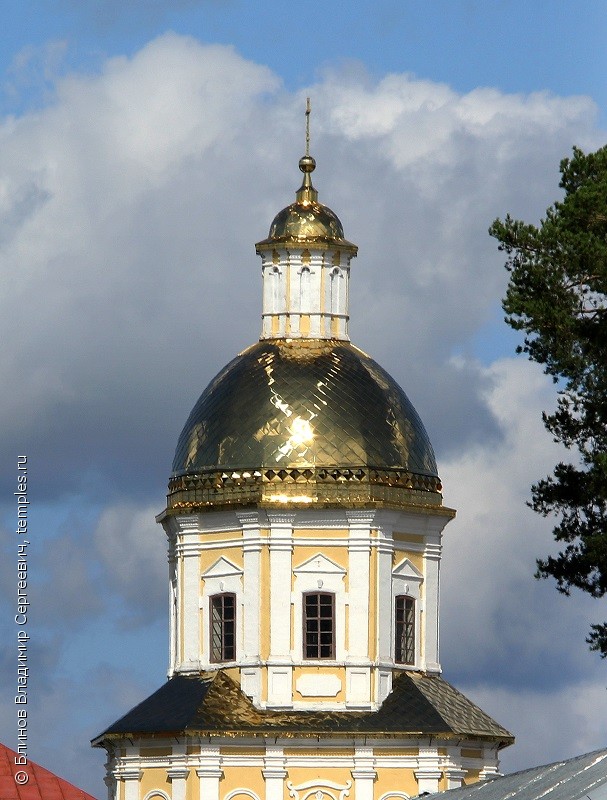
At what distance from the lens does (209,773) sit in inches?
2089

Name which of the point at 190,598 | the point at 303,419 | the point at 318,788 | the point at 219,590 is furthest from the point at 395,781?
the point at 303,419

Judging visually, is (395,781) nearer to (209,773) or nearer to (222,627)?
(209,773)

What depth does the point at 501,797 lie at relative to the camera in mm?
44000

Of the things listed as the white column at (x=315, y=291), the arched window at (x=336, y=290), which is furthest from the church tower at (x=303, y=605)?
the arched window at (x=336, y=290)

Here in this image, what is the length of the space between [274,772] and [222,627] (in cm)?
302

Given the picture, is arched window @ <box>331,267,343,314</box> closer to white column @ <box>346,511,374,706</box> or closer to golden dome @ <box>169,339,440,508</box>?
golden dome @ <box>169,339,440,508</box>

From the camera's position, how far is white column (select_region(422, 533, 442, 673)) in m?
55.6

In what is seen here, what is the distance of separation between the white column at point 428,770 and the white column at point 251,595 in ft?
9.99

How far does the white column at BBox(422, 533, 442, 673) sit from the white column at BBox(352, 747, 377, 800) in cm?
266

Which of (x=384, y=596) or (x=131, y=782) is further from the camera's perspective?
(x=384, y=596)

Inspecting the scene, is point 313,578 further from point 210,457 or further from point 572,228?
point 572,228

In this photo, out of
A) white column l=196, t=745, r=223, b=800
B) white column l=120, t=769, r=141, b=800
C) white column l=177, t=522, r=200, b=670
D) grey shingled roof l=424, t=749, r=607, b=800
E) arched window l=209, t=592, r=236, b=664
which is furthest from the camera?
white column l=177, t=522, r=200, b=670

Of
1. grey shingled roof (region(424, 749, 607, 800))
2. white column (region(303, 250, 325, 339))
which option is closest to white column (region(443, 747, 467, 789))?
grey shingled roof (region(424, 749, 607, 800))

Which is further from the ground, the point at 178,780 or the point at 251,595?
the point at 251,595
